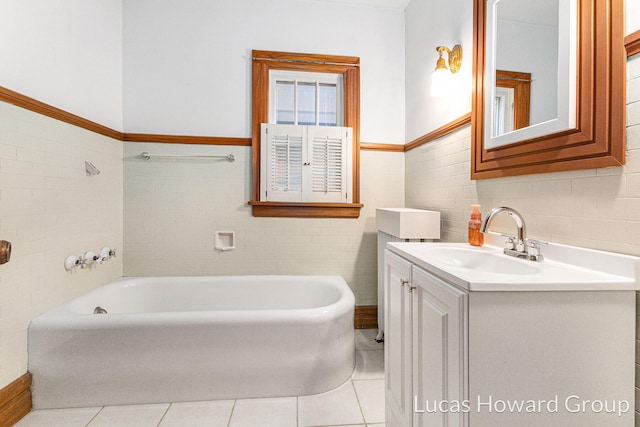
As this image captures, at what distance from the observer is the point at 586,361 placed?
2.46ft

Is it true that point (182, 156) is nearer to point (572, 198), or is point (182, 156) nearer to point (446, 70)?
point (446, 70)

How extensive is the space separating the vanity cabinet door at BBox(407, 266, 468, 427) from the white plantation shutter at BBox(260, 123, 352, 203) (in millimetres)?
1441

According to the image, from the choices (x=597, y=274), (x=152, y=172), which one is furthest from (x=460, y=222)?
(x=152, y=172)

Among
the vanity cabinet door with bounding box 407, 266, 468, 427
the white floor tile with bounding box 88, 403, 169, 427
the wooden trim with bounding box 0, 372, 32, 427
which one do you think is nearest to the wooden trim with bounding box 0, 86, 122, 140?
the wooden trim with bounding box 0, 372, 32, 427

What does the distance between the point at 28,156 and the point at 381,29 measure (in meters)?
2.59

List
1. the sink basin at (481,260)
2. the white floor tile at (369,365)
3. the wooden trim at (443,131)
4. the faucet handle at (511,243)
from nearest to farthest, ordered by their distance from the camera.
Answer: the sink basin at (481,260) < the faucet handle at (511,243) < the wooden trim at (443,131) < the white floor tile at (369,365)

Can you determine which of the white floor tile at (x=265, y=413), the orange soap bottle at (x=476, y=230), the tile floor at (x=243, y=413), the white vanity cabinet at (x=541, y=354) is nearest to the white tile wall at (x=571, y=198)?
the orange soap bottle at (x=476, y=230)

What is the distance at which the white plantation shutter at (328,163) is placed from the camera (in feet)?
7.79

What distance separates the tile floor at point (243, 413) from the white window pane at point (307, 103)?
6.60 feet

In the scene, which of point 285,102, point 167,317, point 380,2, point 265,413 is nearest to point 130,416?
point 167,317

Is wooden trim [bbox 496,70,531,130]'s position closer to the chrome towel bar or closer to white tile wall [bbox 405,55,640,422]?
white tile wall [bbox 405,55,640,422]

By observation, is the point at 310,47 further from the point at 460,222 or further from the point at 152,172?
the point at 460,222

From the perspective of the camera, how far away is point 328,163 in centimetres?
239

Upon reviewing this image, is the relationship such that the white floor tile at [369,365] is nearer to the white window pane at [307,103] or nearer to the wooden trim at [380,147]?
the wooden trim at [380,147]
